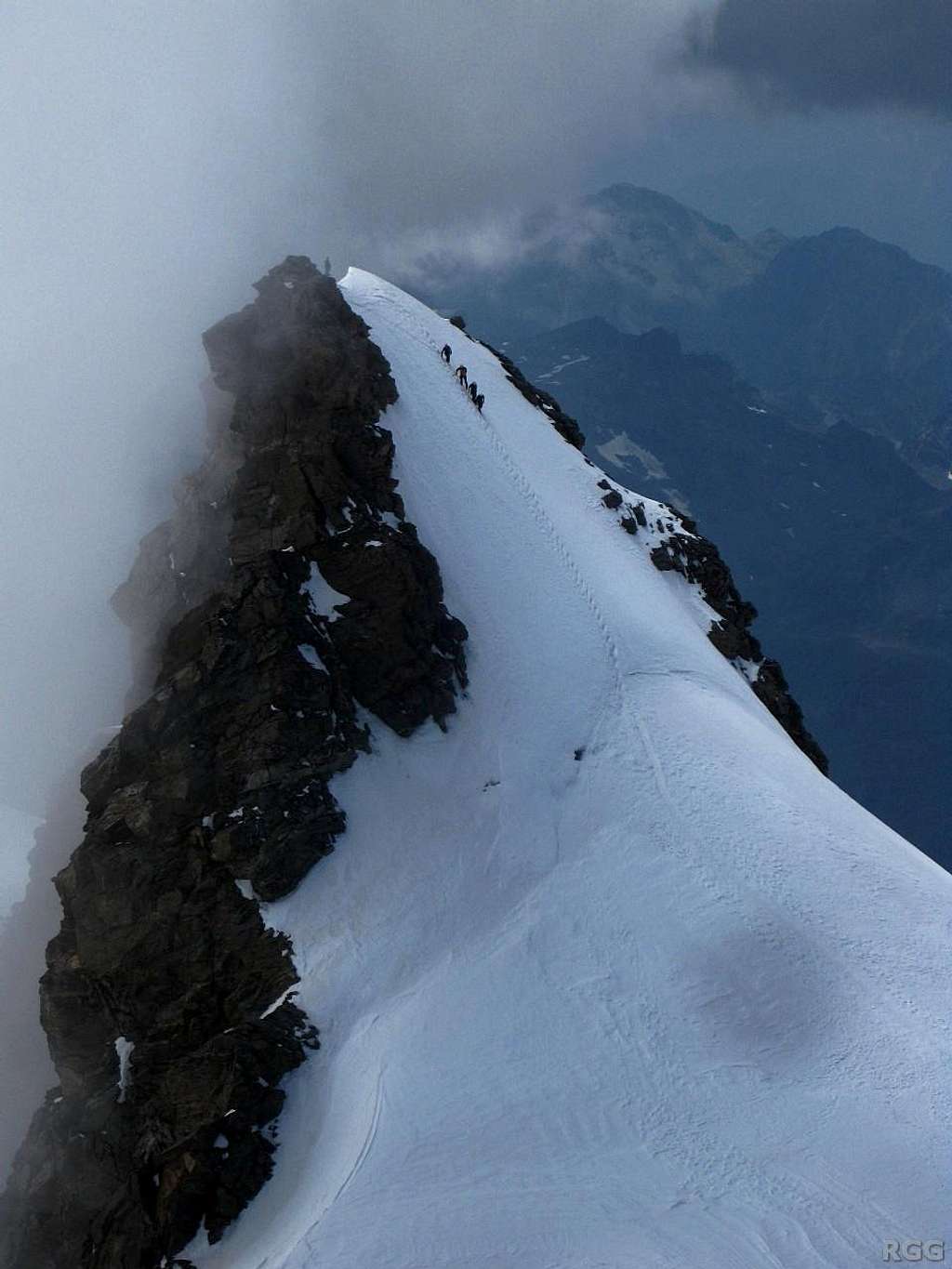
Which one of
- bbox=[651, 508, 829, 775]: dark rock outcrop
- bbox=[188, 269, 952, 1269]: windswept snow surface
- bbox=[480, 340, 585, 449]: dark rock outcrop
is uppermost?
bbox=[480, 340, 585, 449]: dark rock outcrop

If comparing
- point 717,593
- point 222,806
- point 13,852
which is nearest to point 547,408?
point 717,593

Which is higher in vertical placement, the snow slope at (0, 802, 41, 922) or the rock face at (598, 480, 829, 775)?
the rock face at (598, 480, 829, 775)

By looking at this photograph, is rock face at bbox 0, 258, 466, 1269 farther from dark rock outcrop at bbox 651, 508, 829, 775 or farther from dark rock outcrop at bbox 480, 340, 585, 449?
dark rock outcrop at bbox 480, 340, 585, 449

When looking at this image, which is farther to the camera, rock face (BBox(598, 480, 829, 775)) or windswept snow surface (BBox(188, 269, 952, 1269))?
rock face (BBox(598, 480, 829, 775))

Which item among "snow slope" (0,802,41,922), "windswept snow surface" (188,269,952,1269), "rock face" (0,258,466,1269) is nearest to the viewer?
"windswept snow surface" (188,269,952,1269)

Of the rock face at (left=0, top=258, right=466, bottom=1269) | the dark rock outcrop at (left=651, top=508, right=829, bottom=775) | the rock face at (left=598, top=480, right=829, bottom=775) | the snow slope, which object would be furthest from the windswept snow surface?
the snow slope

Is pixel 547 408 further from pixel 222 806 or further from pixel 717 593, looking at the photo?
pixel 222 806
